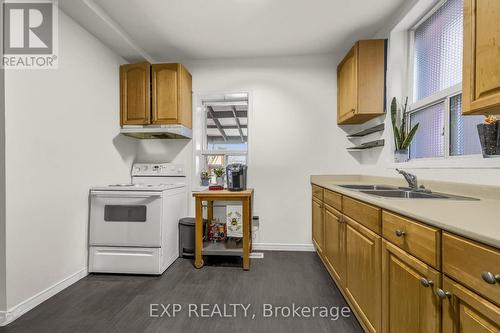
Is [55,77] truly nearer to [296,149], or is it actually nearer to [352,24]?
[296,149]

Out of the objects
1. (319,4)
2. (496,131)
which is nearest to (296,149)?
(319,4)

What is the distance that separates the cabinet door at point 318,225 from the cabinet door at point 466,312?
1.57 metres

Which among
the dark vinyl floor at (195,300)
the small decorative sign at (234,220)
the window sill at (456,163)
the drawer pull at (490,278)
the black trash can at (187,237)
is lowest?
the dark vinyl floor at (195,300)

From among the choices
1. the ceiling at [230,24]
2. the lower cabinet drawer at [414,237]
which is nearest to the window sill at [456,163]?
the lower cabinet drawer at [414,237]

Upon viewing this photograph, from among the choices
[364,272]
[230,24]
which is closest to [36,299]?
[364,272]

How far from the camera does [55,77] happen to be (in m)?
1.93

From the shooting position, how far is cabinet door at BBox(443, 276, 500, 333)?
63 cm

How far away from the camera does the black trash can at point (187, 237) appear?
267 cm

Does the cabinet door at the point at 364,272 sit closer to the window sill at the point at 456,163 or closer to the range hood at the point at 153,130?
the window sill at the point at 456,163

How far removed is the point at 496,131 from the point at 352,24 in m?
1.68

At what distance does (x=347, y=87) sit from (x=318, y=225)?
153 cm

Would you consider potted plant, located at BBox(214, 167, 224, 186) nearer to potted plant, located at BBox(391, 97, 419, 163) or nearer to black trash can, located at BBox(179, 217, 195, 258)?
black trash can, located at BBox(179, 217, 195, 258)

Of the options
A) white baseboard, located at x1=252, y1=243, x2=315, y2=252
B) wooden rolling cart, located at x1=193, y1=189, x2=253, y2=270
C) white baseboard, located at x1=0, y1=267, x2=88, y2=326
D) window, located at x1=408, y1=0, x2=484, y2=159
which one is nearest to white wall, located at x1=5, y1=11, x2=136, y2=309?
white baseboard, located at x1=0, y1=267, x2=88, y2=326

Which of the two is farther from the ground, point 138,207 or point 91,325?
point 138,207
